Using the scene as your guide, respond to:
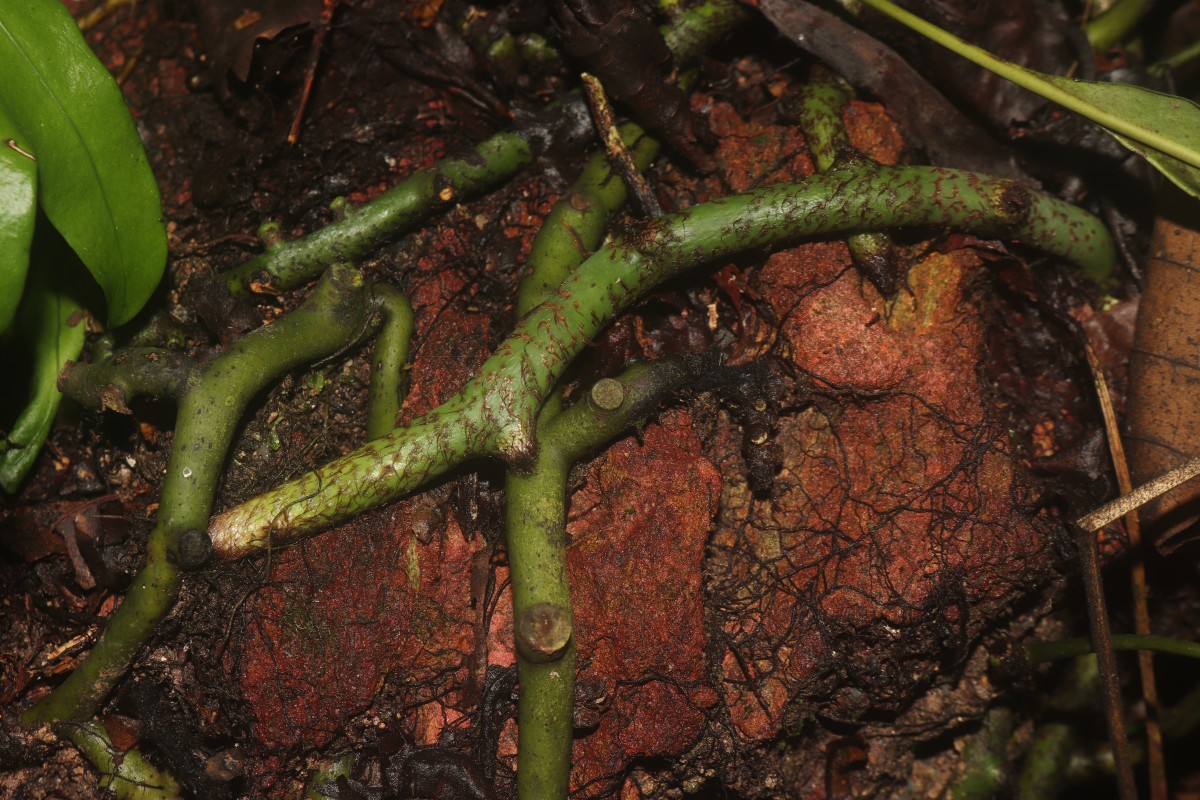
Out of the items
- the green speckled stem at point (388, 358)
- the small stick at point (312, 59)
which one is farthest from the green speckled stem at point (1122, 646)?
the small stick at point (312, 59)

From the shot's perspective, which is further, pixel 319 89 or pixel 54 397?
pixel 319 89

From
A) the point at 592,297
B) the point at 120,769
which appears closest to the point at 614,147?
the point at 592,297

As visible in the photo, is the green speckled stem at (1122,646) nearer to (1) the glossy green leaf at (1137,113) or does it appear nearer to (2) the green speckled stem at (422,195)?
(1) the glossy green leaf at (1137,113)

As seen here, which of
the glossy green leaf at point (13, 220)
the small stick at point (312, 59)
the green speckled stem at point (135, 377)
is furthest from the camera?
the small stick at point (312, 59)

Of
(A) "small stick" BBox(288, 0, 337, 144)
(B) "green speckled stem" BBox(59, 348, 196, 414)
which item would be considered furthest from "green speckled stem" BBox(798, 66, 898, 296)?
(B) "green speckled stem" BBox(59, 348, 196, 414)

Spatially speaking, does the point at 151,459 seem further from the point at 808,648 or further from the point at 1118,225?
the point at 1118,225

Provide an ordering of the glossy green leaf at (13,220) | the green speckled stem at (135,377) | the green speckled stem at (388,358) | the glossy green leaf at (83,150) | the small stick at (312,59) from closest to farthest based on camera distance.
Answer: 1. the glossy green leaf at (13,220)
2. the glossy green leaf at (83,150)
3. the green speckled stem at (135,377)
4. the green speckled stem at (388,358)
5. the small stick at (312,59)

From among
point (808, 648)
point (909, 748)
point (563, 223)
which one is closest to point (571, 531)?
point (808, 648)
